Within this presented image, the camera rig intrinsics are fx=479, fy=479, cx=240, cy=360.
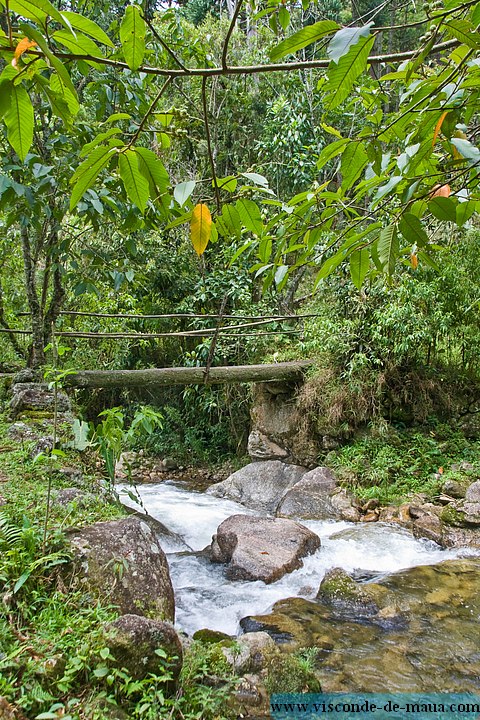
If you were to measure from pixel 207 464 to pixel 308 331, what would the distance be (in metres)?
3.00

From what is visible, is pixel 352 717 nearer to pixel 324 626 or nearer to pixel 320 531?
pixel 324 626

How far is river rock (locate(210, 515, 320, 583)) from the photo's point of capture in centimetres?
387

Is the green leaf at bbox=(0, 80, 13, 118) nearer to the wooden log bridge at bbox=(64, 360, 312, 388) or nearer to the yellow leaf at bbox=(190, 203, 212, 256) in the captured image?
the yellow leaf at bbox=(190, 203, 212, 256)

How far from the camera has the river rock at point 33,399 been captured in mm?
4348

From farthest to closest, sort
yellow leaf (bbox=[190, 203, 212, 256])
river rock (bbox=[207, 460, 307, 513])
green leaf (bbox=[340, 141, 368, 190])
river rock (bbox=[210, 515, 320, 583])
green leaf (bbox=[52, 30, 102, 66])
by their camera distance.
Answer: river rock (bbox=[207, 460, 307, 513]) → river rock (bbox=[210, 515, 320, 583]) → green leaf (bbox=[340, 141, 368, 190]) → yellow leaf (bbox=[190, 203, 212, 256]) → green leaf (bbox=[52, 30, 102, 66])

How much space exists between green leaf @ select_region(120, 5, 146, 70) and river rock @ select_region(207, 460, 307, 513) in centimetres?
577

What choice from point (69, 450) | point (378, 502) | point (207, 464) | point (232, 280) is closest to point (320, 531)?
point (378, 502)

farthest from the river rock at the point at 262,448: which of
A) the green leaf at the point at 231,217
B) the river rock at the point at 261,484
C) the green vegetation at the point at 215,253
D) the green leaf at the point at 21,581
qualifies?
the green leaf at the point at 231,217

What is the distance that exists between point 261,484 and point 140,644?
461cm

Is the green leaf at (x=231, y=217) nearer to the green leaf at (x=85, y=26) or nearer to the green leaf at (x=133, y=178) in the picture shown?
the green leaf at (x=133, y=178)

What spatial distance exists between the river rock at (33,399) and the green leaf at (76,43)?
3.96 metres

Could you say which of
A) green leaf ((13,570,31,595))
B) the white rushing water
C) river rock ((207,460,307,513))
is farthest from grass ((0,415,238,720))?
river rock ((207,460,307,513))

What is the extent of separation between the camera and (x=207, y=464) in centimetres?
801

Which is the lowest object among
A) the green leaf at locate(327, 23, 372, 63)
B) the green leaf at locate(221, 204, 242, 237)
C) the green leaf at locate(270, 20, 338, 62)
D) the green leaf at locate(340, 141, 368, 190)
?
the green leaf at locate(221, 204, 242, 237)
